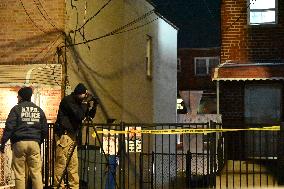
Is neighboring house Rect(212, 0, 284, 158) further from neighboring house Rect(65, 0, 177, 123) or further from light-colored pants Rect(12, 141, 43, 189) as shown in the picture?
light-colored pants Rect(12, 141, 43, 189)

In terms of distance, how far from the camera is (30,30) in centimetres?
1268

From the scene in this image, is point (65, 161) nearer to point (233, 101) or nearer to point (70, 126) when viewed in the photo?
point (70, 126)

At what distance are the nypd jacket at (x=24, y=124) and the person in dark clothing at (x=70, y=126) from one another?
362mm

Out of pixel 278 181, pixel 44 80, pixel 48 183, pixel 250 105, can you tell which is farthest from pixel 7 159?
pixel 250 105

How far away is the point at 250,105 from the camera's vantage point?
14.7 meters

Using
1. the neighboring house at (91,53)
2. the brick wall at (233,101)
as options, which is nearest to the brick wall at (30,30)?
the neighboring house at (91,53)

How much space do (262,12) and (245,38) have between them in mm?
990

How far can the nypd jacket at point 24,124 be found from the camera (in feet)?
29.0

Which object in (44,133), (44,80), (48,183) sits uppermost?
(44,80)

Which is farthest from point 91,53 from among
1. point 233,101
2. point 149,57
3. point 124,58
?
point 149,57

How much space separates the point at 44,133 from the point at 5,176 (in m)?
2.62

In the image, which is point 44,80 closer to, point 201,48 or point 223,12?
point 223,12

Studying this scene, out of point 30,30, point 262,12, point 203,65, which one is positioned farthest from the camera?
point 203,65

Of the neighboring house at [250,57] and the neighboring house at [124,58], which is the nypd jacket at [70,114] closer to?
the neighboring house at [124,58]
